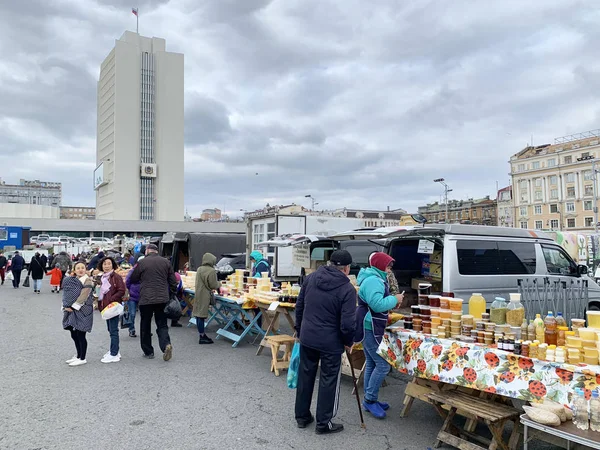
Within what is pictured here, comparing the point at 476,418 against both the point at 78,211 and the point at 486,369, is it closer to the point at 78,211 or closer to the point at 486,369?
the point at 486,369

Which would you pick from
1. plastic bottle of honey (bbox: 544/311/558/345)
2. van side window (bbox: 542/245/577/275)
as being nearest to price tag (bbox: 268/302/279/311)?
plastic bottle of honey (bbox: 544/311/558/345)

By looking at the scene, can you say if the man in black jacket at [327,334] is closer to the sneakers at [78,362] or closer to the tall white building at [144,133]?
the sneakers at [78,362]

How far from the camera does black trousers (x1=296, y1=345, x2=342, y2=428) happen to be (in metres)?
4.20

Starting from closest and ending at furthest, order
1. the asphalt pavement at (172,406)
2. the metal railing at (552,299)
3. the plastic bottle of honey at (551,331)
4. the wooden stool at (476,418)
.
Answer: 1. the wooden stool at (476,418)
2. the plastic bottle of honey at (551,331)
3. the asphalt pavement at (172,406)
4. the metal railing at (552,299)

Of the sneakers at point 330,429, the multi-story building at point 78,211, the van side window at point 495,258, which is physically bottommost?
the sneakers at point 330,429

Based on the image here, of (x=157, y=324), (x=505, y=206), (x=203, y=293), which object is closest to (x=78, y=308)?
(x=157, y=324)

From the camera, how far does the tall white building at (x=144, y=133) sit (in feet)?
283

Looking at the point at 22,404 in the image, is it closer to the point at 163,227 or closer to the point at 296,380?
the point at 296,380

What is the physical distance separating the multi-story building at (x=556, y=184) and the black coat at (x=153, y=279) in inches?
3210

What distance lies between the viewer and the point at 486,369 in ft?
12.4

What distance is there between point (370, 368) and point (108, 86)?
336 ft

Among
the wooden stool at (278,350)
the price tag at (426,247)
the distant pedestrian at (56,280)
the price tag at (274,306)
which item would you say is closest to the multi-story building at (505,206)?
the distant pedestrian at (56,280)

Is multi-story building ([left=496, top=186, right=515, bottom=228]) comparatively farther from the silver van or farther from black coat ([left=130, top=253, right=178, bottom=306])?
black coat ([left=130, top=253, right=178, bottom=306])

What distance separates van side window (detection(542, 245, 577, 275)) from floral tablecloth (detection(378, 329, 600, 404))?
433cm
